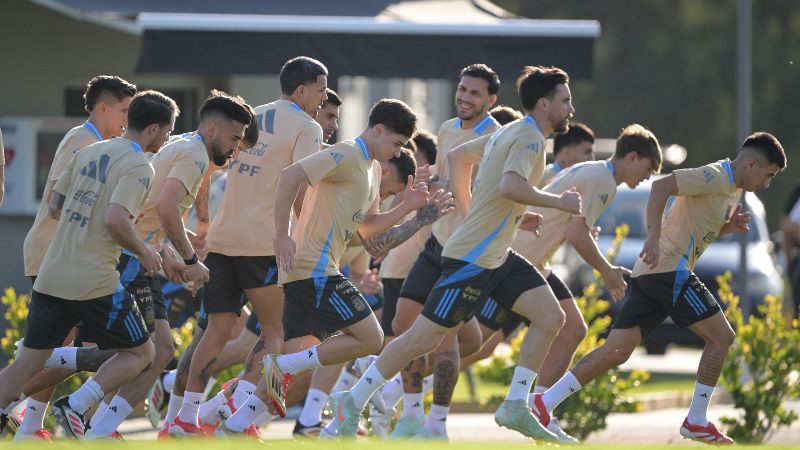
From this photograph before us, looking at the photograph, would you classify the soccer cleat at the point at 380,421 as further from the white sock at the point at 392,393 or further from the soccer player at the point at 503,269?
the soccer player at the point at 503,269

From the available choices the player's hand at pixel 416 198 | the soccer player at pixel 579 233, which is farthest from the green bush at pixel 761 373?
the player's hand at pixel 416 198

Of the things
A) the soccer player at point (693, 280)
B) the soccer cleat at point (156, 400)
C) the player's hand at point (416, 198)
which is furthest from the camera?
the soccer cleat at point (156, 400)

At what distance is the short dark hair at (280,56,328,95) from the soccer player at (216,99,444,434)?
75 cm

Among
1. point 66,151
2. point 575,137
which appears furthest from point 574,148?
point 66,151

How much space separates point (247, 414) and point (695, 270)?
11.1 m

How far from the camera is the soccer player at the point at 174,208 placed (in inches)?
410

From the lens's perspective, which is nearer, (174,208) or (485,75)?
(174,208)

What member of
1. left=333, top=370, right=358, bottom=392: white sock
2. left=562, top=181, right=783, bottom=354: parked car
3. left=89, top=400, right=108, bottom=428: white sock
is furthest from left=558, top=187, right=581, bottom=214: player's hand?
left=562, top=181, right=783, bottom=354: parked car

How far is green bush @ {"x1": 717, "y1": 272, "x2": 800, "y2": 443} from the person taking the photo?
1364 centimetres

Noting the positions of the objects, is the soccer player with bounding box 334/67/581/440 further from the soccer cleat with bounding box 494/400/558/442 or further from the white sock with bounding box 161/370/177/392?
the white sock with bounding box 161/370/177/392

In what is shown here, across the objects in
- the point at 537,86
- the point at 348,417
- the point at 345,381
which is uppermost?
the point at 537,86

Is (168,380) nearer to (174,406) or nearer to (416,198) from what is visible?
(174,406)

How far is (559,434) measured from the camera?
38.5 feet

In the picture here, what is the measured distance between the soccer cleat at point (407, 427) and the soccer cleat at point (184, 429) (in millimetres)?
1294
